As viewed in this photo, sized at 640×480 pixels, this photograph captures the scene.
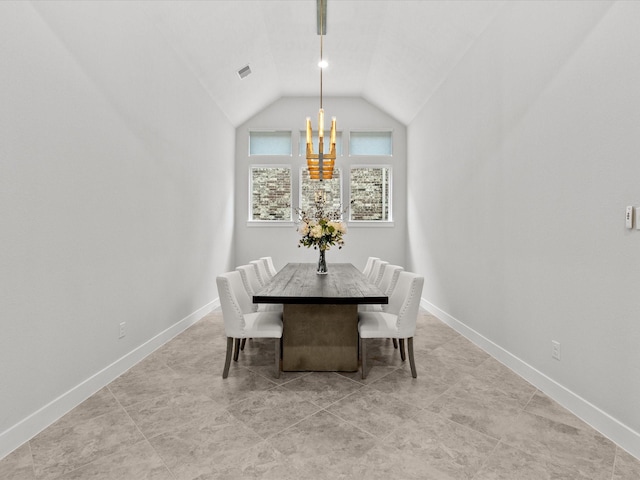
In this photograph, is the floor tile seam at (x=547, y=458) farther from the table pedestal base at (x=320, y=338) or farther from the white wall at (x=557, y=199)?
the table pedestal base at (x=320, y=338)

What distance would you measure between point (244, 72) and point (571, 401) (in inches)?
208

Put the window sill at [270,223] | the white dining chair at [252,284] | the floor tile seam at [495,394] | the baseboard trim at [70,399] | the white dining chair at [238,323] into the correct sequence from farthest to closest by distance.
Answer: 1. the window sill at [270,223]
2. the white dining chair at [252,284]
3. the white dining chair at [238,323]
4. the floor tile seam at [495,394]
5. the baseboard trim at [70,399]

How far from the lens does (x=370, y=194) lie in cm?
659

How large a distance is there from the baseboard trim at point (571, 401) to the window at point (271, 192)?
420 cm

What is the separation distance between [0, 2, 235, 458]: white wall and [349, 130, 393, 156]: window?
3.48 m

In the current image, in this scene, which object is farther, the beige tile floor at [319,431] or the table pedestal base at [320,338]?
the table pedestal base at [320,338]

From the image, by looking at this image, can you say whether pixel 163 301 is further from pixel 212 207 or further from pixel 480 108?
pixel 480 108

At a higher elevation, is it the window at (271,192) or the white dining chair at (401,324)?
the window at (271,192)

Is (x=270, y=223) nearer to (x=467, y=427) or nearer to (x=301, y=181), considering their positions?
(x=301, y=181)

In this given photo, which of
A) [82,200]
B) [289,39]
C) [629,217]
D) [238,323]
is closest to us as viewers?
[629,217]

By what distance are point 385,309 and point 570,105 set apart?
2.21 m

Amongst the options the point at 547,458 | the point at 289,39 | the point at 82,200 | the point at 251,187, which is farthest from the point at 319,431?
the point at 251,187

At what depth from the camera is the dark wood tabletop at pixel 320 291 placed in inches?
94.9

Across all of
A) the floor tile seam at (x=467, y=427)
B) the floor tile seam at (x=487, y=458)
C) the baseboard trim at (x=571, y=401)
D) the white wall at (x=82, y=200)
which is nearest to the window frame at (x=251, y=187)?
the white wall at (x=82, y=200)
